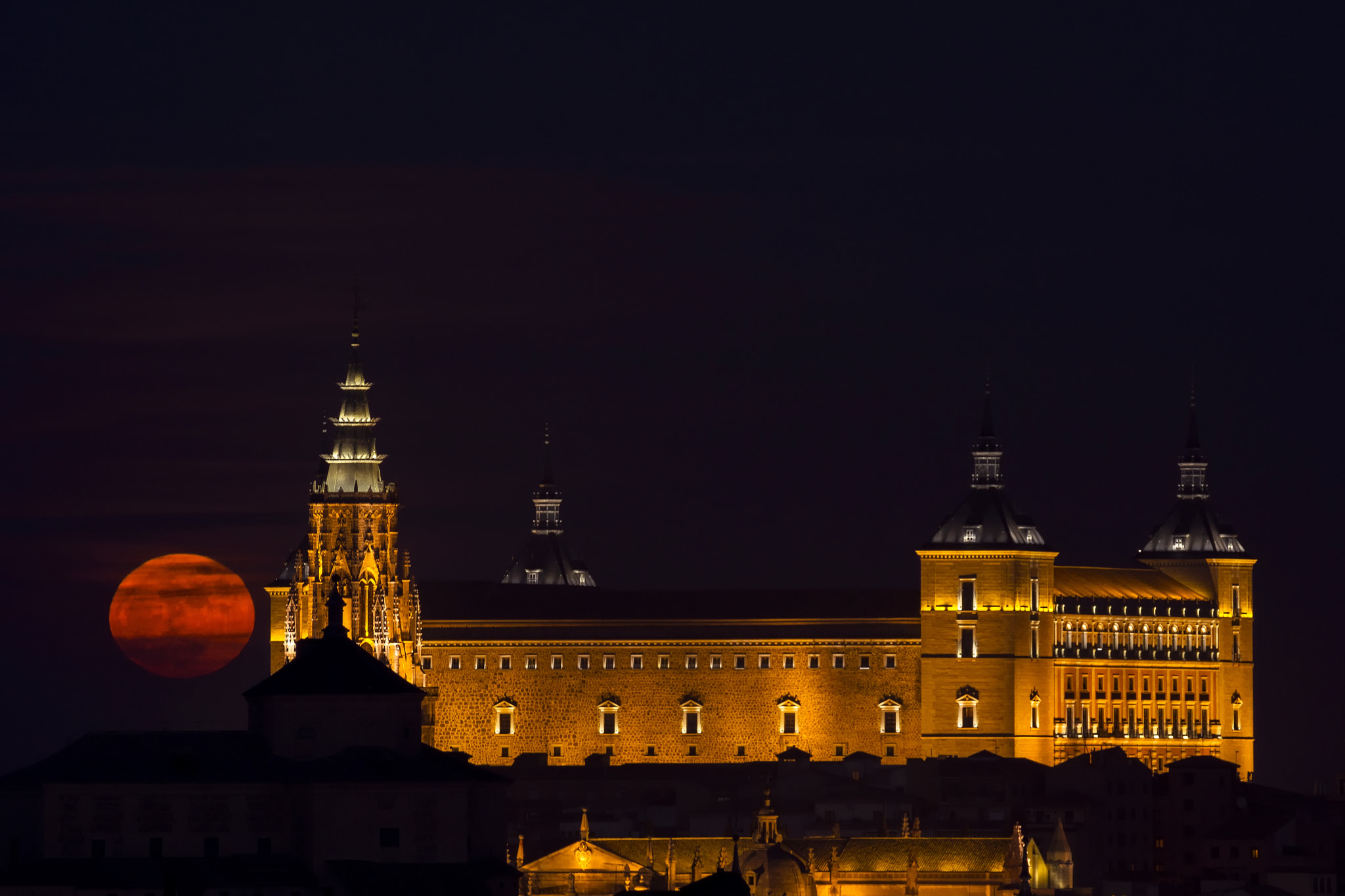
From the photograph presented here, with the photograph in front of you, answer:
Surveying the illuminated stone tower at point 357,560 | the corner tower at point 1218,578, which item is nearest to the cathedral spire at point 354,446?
the illuminated stone tower at point 357,560

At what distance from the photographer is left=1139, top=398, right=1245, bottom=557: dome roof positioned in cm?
19325

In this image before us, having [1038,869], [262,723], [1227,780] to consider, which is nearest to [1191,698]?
[1227,780]

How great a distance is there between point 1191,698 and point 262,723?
8587 centimetres

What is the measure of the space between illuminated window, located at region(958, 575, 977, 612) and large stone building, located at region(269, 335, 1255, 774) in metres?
0.06

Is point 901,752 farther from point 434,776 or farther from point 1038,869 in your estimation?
point 434,776

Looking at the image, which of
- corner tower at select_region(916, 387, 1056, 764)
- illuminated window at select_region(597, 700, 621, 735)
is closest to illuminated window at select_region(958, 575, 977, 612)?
corner tower at select_region(916, 387, 1056, 764)

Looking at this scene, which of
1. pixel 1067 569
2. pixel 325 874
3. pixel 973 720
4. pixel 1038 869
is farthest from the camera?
pixel 1067 569

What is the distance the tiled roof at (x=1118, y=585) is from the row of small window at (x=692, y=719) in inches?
331

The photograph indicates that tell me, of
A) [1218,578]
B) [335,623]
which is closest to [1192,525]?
[1218,578]

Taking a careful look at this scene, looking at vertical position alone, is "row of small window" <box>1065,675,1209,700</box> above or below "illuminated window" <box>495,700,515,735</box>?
A: above

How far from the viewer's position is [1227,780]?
538 ft

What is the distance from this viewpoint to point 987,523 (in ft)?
581

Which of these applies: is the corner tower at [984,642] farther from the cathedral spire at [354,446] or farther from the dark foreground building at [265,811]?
the dark foreground building at [265,811]

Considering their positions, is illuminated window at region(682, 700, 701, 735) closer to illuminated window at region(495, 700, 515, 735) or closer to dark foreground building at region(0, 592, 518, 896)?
illuminated window at region(495, 700, 515, 735)
